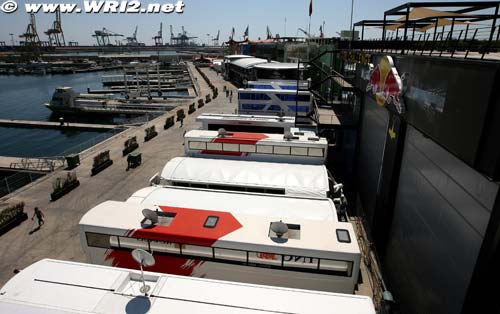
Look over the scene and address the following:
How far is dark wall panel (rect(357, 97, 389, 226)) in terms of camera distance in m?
16.4

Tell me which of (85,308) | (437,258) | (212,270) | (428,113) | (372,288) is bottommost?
(372,288)

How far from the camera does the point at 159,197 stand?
14.6 m

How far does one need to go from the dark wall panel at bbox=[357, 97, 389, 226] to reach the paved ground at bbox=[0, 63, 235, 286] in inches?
650

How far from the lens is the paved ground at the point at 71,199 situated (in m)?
15.4

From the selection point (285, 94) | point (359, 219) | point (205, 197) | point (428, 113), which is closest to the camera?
point (428, 113)

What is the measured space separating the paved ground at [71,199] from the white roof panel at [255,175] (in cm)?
639

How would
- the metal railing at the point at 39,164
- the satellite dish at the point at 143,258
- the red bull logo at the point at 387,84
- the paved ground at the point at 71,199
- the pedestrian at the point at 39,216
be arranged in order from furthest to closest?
the metal railing at the point at 39,164
the pedestrian at the point at 39,216
the paved ground at the point at 71,199
the red bull logo at the point at 387,84
the satellite dish at the point at 143,258

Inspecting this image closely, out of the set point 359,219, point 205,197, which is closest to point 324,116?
point 359,219

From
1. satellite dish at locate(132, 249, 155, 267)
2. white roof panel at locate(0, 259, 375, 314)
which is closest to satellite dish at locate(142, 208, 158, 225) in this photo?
white roof panel at locate(0, 259, 375, 314)

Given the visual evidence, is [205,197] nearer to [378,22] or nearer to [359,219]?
[359,219]

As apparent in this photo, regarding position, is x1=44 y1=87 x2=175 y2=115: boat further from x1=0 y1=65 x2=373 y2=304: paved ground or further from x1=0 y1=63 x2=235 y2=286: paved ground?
x1=0 y1=63 x2=235 y2=286: paved ground

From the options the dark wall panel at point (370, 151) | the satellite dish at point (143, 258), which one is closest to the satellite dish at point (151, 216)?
the satellite dish at point (143, 258)

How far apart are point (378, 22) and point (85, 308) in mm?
22928

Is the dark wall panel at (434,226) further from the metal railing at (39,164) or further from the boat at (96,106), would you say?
the boat at (96,106)
